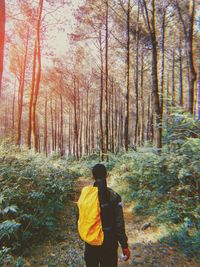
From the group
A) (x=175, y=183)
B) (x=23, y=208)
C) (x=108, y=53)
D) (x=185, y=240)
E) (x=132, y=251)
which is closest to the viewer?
(x=185, y=240)

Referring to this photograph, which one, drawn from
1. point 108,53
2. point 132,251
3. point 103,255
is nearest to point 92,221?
point 103,255

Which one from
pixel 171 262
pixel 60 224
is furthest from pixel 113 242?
pixel 60 224

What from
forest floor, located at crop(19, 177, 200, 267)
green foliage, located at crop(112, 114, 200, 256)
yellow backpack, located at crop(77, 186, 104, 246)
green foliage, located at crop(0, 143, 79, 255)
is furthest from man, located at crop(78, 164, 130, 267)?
green foliage, located at crop(112, 114, 200, 256)

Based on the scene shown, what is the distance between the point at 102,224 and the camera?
2465 millimetres

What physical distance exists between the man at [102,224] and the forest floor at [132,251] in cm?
203

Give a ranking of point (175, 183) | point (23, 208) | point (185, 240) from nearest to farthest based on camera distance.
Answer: point (185, 240), point (23, 208), point (175, 183)

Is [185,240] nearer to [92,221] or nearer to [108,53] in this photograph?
[92,221]

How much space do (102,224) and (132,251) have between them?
9.64ft

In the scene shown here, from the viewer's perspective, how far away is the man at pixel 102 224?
245 centimetres

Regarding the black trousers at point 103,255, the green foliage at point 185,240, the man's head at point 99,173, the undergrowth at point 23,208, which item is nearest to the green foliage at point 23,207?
the undergrowth at point 23,208

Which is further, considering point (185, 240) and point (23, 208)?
point (23, 208)

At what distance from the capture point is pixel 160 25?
Result: 623 inches

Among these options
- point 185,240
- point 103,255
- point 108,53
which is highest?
point 108,53

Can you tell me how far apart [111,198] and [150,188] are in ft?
17.6
